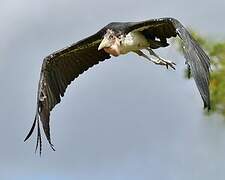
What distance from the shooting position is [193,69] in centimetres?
1616

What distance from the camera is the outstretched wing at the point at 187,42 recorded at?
15.9m

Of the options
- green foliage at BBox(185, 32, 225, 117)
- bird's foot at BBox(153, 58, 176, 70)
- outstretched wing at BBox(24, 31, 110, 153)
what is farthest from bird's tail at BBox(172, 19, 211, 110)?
green foliage at BBox(185, 32, 225, 117)

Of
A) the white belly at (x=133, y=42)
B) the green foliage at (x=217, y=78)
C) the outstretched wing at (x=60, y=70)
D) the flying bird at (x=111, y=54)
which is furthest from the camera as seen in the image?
the green foliage at (x=217, y=78)

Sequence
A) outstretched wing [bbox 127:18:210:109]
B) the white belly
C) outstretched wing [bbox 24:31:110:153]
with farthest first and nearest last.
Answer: outstretched wing [bbox 24:31:110:153] → the white belly → outstretched wing [bbox 127:18:210:109]

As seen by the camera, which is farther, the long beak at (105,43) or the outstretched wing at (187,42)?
the long beak at (105,43)

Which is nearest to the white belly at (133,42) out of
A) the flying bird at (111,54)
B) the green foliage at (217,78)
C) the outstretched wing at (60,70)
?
the flying bird at (111,54)

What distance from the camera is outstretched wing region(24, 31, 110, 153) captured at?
21094mm

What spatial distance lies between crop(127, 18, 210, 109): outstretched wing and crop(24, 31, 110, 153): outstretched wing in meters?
1.59

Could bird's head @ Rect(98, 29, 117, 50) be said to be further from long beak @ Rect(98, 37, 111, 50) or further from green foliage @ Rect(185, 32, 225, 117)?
green foliage @ Rect(185, 32, 225, 117)

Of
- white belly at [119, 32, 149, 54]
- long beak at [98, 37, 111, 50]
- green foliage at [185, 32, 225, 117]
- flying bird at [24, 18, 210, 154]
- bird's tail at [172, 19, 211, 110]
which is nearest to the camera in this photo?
bird's tail at [172, 19, 211, 110]

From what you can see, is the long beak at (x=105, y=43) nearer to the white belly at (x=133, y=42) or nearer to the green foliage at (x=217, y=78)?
the white belly at (x=133, y=42)

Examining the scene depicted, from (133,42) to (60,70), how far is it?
255 centimetres

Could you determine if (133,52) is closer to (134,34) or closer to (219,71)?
(134,34)

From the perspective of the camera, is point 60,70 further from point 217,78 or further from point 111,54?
point 217,78
